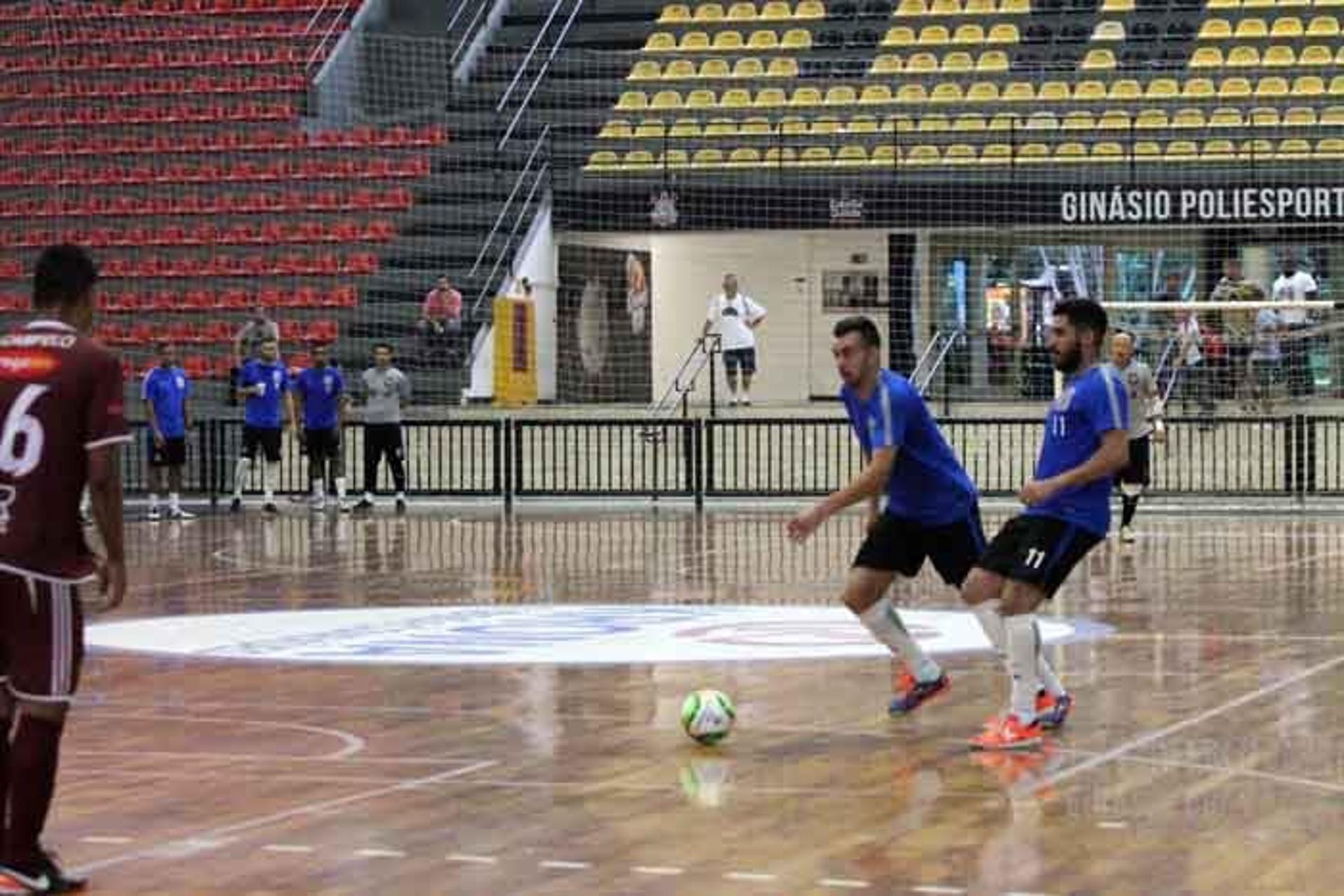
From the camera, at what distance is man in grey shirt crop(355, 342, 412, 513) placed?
3072 cm

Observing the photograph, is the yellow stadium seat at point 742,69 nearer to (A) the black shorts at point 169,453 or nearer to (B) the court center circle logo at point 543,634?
(A) the black shorts at point 169,453

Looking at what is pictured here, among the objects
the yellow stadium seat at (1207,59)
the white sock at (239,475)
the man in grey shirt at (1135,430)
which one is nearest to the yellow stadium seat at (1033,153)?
the yellow stadium seat at (1207,59)

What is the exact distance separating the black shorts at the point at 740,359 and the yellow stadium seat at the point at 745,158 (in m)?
3.27

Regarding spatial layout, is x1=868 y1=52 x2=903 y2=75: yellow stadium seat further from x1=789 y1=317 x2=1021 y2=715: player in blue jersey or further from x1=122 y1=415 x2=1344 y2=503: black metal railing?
x1=789 y1=317 x2=1021 y2=715: player in blue jersey

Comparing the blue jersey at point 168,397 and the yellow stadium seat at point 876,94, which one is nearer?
the blue jersey at point 168,397

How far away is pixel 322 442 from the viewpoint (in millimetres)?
30812

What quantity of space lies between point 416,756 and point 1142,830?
131 inches

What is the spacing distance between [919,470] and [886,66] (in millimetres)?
28516

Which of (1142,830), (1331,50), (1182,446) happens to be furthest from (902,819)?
(1331,50)

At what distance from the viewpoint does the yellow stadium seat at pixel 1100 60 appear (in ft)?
127

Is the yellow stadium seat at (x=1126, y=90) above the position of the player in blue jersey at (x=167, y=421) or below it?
above

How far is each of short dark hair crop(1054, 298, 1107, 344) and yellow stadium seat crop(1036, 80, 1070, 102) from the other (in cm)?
2732

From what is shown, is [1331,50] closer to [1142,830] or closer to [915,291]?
[915,291]

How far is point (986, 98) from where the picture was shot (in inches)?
1510
